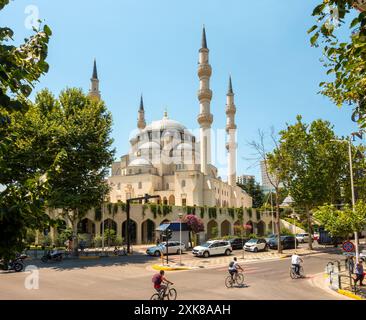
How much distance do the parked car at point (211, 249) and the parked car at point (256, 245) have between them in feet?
11.8

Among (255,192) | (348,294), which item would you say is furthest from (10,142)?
(255,192)

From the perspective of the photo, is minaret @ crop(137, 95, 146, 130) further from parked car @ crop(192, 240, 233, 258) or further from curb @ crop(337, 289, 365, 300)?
curb @ crop(337, 289, 365, 300)

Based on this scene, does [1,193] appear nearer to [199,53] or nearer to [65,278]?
[65,278]

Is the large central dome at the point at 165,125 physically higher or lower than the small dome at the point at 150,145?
higher

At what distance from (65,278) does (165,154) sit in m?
58.1

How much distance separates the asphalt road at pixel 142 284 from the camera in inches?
600

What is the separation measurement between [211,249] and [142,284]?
16.0 m

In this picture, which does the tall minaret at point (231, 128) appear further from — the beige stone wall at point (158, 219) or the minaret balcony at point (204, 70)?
the minaret balcony at point (204, 70)

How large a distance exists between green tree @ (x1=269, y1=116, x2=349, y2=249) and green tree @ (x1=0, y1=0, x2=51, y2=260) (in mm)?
34157

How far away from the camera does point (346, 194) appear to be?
1694 inches

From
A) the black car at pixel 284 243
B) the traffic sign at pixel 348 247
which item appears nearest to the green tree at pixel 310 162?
the black car at pixel 284 243

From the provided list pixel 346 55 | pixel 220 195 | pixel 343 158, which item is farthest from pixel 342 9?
pixel 220 195

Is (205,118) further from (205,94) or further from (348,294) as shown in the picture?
(348,294)

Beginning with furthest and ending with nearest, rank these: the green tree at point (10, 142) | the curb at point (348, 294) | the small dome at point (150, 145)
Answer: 1. the small dome at point (150, 145)
2. the curb at point (348, 294)
3. the green tree at point (10, 142)
